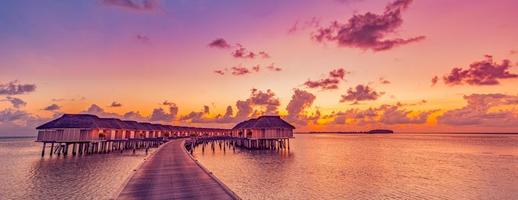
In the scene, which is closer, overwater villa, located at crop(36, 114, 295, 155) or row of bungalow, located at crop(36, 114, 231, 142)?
row of bungalow, located at crop(36, 114, 231, 142)

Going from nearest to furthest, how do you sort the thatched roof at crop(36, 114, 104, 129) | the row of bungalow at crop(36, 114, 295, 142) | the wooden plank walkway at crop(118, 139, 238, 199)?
1. the wooden plank walkway at crop(118, 139, 238, 199)
2. the row of bungalow at crop(36, 114, 295, 142)
3. the thatched roof at crop(36, 114, 104, 129)

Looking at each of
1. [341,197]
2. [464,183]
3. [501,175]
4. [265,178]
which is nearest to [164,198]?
[341,197]

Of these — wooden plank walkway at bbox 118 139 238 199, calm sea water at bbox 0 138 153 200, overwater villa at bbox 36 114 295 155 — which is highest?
overwater villa at bbox 36 114 295 155

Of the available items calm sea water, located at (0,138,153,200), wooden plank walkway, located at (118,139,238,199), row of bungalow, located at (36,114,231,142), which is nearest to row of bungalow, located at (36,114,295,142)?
row of bungalow, located at (36,114,231,142)

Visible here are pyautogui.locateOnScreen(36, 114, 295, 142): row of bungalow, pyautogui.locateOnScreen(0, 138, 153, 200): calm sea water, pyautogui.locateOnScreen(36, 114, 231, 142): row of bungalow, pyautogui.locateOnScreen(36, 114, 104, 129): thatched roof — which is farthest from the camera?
pyautogui.locateOnScreen(36, 114, 104, 129): thatched roof

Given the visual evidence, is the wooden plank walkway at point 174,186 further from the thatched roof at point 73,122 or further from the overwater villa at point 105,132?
the thatched roof at point 73,122

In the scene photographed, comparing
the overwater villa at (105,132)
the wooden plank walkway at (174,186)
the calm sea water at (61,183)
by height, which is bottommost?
the calm sea water at (61,183)

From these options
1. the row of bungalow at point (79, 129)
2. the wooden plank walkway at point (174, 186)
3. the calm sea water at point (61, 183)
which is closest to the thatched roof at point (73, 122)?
the row of bungalow at point (79, 129)

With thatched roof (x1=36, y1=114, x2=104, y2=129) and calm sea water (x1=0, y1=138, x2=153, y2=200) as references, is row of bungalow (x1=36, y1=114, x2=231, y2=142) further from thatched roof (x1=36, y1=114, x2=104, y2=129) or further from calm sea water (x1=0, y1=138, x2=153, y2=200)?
calm sea water (x1=0, y1=138, x2=153, y2=200)

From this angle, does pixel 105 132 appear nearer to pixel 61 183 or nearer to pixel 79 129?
pixel 79 129

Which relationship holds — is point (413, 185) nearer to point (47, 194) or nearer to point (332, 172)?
point (332, 172)

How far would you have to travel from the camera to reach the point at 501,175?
33.5 m

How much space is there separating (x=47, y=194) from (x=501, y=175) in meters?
43.2

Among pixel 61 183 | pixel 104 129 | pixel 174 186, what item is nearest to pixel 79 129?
pixel 104 129
